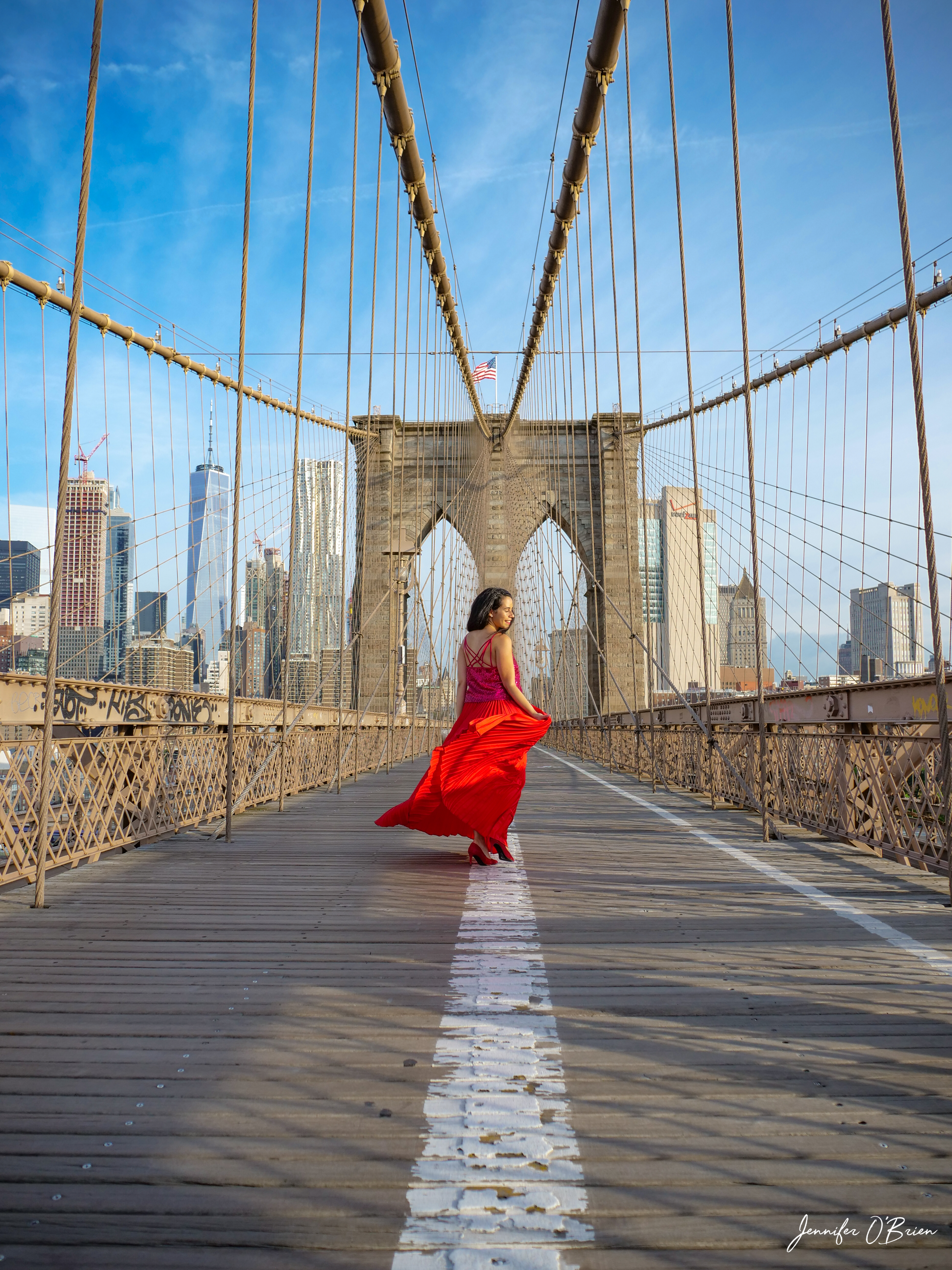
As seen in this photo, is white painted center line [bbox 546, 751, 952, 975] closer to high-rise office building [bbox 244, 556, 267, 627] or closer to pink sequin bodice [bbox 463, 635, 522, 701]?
pink sequin bodice [bbox 463, 635, 522, 701]

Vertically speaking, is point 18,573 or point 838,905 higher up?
point 18,573

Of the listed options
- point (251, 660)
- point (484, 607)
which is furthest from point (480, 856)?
point (251, 660)

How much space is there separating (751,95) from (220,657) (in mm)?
11191

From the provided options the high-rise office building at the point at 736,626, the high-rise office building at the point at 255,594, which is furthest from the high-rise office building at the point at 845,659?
the high-rise office building at the point at 255,594

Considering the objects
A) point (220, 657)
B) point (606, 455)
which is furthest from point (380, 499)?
point (220, 657)

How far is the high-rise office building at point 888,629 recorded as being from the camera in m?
10.4

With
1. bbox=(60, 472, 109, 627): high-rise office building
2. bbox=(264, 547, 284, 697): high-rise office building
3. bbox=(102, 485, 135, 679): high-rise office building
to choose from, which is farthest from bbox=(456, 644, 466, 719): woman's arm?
bbox=(264, 547, 284, 697): high-rise office building

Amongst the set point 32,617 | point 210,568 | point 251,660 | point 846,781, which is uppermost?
point 210,568

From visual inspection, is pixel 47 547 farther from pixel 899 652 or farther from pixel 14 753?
pixel 899 652

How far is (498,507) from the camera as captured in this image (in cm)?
3150

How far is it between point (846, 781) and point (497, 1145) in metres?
3.69

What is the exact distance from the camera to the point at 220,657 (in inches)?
598

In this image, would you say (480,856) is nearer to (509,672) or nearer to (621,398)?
(509,672)

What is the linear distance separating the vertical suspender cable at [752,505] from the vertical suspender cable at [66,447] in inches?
120
